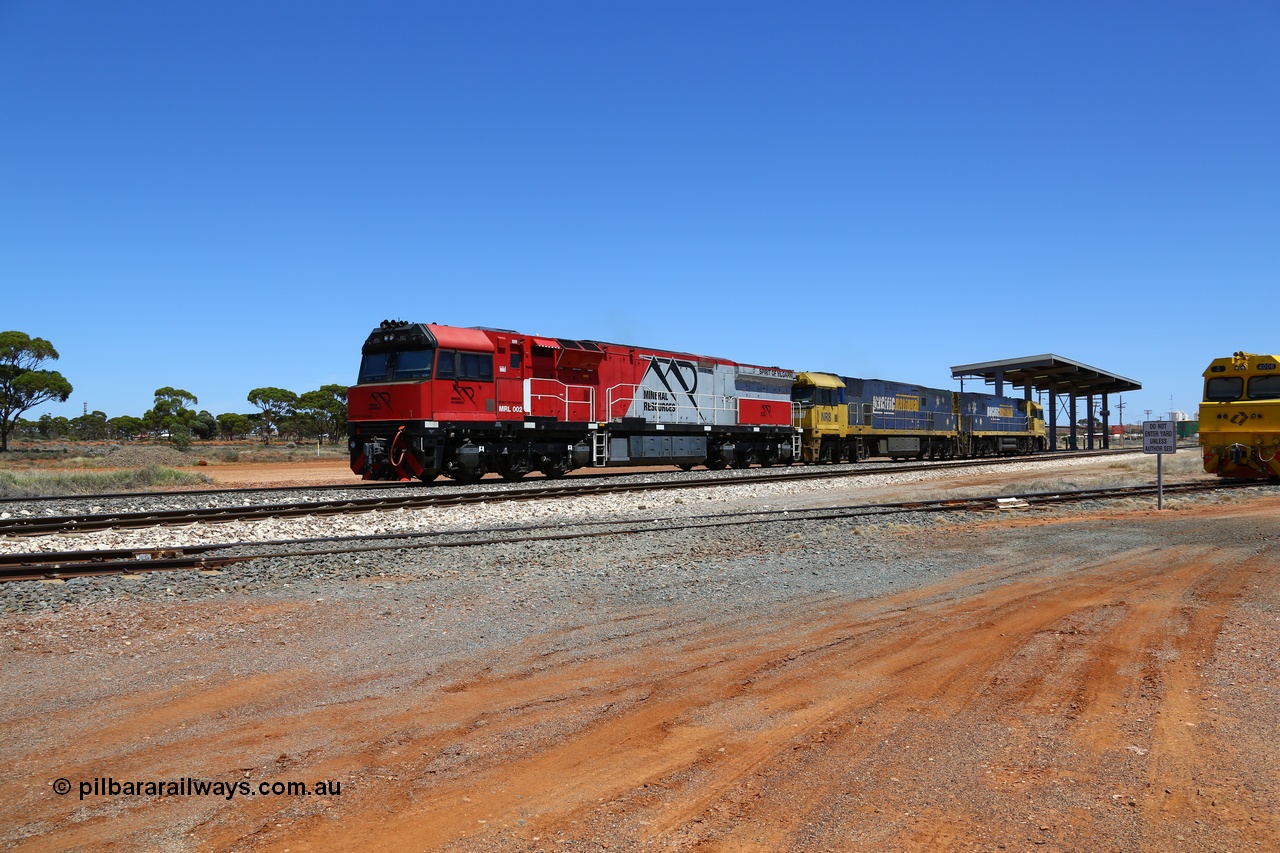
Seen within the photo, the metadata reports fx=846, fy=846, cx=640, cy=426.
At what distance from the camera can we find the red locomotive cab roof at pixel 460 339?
19109mm

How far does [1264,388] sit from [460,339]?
18.8 meters

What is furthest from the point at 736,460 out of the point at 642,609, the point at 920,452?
the point at 642,609

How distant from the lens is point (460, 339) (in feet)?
64.1

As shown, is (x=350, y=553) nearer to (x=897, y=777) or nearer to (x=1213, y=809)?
(x=897, y=777)

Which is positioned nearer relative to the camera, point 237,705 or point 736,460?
point 237,705

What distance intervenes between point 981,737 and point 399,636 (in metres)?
4.11

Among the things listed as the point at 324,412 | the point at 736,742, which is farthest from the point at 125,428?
the point at 736,742

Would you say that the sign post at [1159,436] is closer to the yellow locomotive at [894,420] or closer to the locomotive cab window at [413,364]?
the locomotive cab window at [413,364]

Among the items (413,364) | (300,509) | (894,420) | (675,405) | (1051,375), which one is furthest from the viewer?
(1051,375)

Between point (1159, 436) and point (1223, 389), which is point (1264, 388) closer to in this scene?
point (1223, 389)

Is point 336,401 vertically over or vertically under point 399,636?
over

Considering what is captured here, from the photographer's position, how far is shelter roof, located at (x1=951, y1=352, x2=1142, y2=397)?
4819cm

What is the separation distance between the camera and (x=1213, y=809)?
334 cm

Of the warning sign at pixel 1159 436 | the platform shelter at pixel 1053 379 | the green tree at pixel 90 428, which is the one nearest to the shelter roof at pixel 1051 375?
the platform shelter at pixel 1053 379
